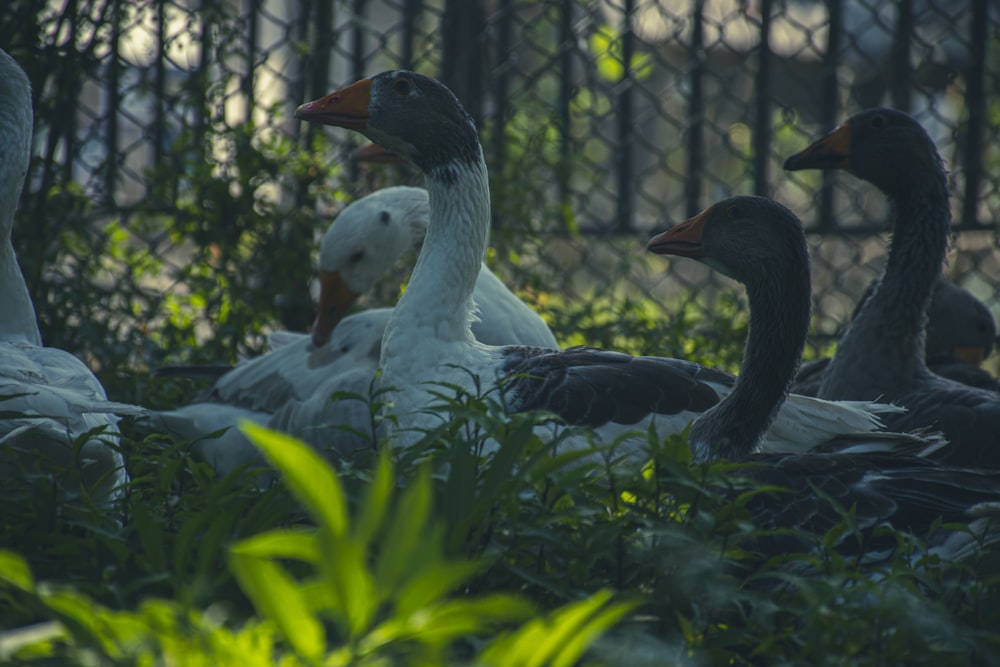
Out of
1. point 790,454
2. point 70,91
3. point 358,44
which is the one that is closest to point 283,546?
point 790,454

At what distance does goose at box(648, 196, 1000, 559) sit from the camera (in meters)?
2.00

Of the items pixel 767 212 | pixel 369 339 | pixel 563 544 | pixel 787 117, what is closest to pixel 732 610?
pixel 563 544

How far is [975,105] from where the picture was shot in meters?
5.40

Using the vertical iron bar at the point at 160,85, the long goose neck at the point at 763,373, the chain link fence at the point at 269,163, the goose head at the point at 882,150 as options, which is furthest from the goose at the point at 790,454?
the vertical iron bar at the point at 160,85

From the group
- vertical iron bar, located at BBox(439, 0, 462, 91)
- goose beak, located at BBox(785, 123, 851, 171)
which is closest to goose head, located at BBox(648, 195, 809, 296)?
goose beak, located at BBox(785, 123, 851, 171)

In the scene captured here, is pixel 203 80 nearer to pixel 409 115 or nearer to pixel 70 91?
pixel 70 91

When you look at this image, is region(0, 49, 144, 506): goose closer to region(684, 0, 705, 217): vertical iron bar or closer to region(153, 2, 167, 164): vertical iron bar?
region(153, 2, 167, 164): vertical iron bar

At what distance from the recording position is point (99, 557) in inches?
58.9

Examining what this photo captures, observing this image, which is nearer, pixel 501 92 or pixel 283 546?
pixel 283 546

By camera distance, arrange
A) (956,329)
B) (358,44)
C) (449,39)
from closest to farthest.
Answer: (956,329) < (449,39) < (358,44)

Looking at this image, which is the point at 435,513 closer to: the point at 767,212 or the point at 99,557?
the point at 99,557

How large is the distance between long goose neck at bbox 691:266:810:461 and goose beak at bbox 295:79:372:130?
109 centimetres

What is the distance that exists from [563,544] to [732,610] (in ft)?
0.85

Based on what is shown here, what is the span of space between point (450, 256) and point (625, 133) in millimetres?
2778
